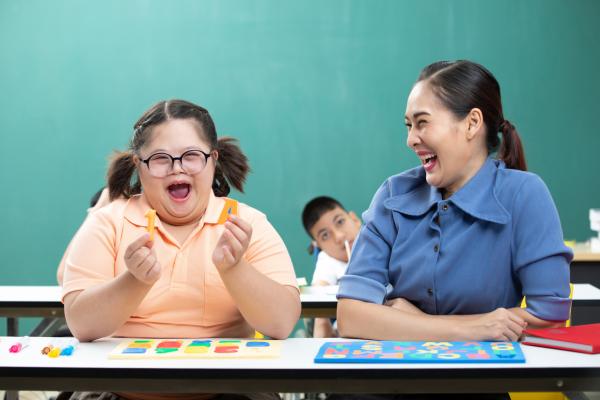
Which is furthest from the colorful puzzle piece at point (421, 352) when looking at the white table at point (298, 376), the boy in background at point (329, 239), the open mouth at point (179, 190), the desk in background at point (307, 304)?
the boy in background at point (329, 239)

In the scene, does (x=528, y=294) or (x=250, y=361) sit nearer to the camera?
(x=250, y=361)

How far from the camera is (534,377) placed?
1.50 metres

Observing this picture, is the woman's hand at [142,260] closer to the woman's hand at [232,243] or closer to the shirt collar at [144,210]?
the woman's hand at [232,243]

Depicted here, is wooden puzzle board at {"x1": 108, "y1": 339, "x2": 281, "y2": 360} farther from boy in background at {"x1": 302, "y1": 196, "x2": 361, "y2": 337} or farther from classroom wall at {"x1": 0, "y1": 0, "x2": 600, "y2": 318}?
classroom wall at {"x1": 0, "y1": 0, "x2": 600, "y2": 318}

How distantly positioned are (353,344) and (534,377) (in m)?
0.41

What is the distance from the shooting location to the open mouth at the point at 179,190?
1911mm

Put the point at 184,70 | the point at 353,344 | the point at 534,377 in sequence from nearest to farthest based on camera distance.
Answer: the point at 534,377
the point at 353,344
the point at 184,70

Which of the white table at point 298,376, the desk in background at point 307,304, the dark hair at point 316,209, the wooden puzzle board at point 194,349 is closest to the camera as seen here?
the white table at point 298,376

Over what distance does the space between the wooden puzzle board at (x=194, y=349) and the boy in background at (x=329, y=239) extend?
2062mm

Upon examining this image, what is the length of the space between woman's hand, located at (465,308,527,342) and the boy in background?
201 cm

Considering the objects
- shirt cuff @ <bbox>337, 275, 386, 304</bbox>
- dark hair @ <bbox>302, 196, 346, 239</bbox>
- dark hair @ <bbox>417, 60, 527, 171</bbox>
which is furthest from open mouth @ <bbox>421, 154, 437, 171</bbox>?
dark hair @ <bbox>302, 196, 346, 239</bbox>

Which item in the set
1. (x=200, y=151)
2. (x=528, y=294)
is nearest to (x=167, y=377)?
(x=200, y=151)

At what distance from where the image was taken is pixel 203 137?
194 cm

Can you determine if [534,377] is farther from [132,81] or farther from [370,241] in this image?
[132,81]
